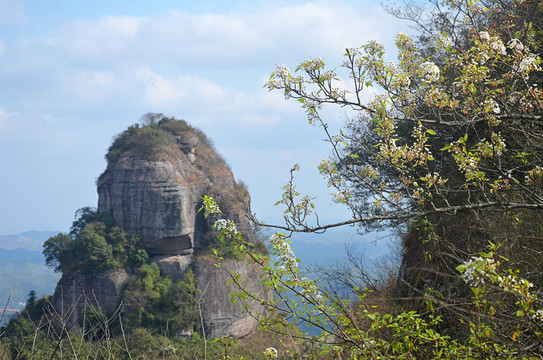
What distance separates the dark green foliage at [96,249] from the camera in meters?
48.9

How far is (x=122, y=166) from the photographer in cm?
5391

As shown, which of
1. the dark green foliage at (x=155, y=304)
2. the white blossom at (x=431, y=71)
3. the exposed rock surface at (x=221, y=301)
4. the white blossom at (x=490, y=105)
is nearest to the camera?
the white blossom at (x=490, y=105)

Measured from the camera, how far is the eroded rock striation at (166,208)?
4853 cm

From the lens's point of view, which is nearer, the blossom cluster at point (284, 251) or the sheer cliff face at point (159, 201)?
the blossom cluster at point (284, 251)

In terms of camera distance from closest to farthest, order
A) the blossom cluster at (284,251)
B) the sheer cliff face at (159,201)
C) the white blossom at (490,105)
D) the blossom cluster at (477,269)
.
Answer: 1. the blossom cluster at (477,269)
2. the blossom cluster at (284,251)
3. the white blossom at (490,105)
4. the sheer cliff face at (159,201)

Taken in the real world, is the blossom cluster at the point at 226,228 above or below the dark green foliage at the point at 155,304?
above

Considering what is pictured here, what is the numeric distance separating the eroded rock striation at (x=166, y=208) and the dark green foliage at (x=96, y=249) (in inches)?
37.7

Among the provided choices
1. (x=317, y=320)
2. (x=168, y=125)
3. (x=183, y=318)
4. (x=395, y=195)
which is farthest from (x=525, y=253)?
(x=168, y=125)

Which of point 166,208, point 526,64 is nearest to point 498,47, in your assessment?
point 526,64

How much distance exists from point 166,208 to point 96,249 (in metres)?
8.17

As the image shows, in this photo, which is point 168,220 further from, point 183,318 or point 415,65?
point 415,65

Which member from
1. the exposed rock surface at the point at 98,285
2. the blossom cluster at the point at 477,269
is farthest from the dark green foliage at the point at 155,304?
the blossom cluster at the point at 477,269

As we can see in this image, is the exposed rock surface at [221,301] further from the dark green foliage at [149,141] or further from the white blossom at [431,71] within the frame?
the white blossom at [431,71]

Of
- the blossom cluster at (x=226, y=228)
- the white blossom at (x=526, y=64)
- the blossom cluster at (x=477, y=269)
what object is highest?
the white blossom at (x=526, y=64)
